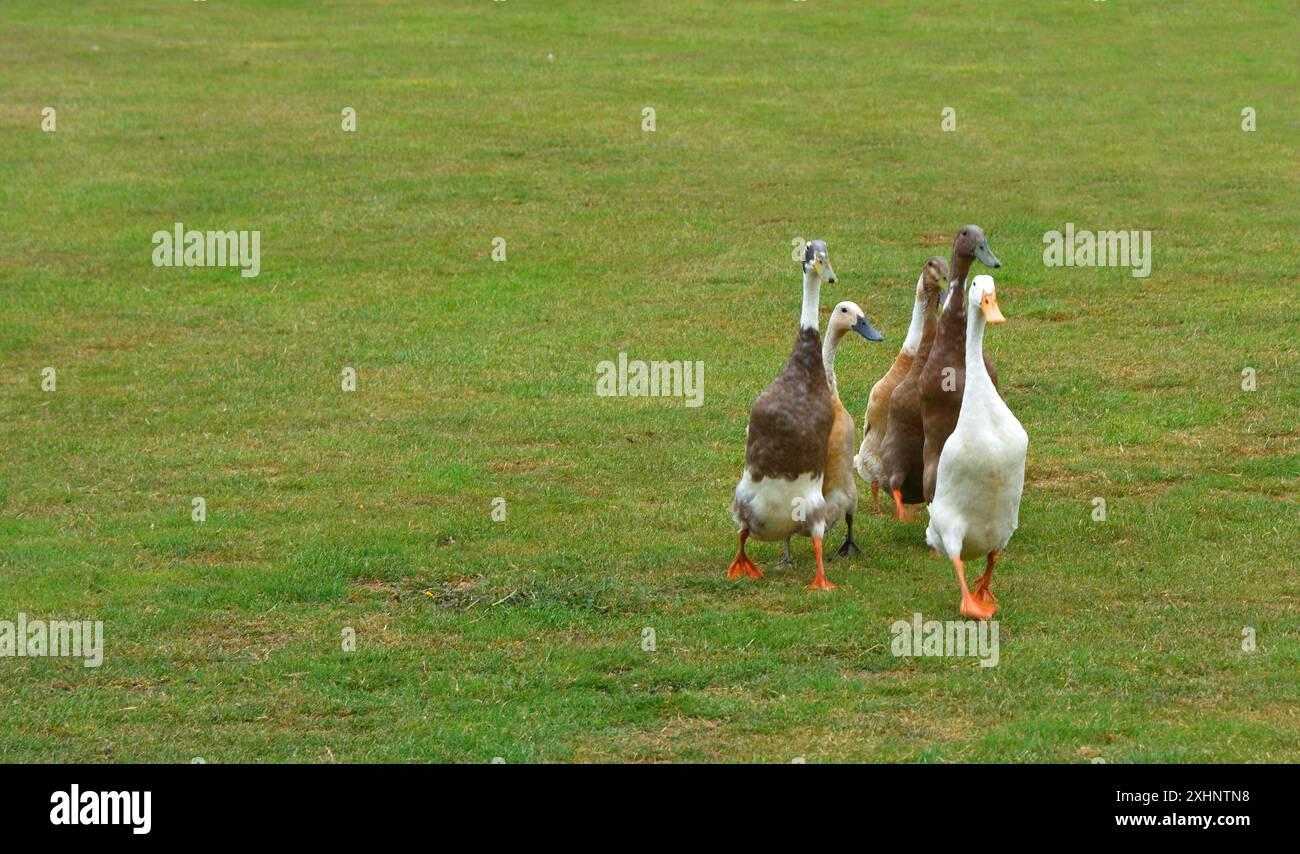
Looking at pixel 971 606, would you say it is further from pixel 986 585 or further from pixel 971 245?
pixel 971 245

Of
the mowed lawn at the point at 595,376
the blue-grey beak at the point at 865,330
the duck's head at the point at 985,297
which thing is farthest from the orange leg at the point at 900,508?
the duck's head at the point at 985,297

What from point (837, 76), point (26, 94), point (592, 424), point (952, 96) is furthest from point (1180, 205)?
point (26, 94)

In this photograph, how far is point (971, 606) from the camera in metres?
10.5

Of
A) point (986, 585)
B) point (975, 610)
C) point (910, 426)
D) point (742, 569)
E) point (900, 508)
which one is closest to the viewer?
point (975, 610)

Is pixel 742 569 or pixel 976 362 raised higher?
pixel 976 362

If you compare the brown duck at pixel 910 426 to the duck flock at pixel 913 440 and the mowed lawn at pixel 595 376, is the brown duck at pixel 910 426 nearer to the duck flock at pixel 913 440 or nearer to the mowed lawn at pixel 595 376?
the duck flock at pixel 913 440

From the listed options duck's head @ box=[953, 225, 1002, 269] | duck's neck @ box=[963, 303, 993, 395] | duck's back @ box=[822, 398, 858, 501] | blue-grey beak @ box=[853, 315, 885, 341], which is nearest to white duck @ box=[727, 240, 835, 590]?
duck's back @ box=[822, 398, 858, 501]

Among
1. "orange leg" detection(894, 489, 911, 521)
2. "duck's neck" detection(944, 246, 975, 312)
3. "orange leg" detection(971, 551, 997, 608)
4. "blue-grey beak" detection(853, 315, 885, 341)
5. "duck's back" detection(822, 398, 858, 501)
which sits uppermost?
"duck's neck" detection(944, 246, 975, 312)

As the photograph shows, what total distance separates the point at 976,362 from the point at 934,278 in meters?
2.39

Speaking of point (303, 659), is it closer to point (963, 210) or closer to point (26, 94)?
point (963, 210)

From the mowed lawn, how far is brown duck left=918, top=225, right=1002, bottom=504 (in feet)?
2.85

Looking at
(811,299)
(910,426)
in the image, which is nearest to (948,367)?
(910,426)

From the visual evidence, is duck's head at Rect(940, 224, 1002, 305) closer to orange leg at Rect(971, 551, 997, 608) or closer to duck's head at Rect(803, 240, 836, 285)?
duck's head at Rect(803, 240, 836, 285)

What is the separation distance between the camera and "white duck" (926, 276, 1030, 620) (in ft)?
34.8
